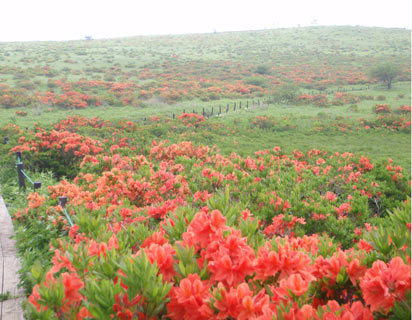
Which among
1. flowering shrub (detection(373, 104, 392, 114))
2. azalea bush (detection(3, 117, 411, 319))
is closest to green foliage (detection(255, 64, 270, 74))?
flowering shrub (detection(373, 104, 392, 114))

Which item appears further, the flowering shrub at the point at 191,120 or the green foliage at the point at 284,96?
the green foliage at the point at 284,96

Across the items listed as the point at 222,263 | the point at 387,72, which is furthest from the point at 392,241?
the point at 387,72

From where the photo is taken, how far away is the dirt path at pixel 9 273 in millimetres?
2650

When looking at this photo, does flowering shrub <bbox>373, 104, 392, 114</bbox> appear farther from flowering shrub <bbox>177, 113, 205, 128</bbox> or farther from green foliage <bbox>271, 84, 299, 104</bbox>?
flowering shrub <bbox>177, 113, 205, 128</bbox>

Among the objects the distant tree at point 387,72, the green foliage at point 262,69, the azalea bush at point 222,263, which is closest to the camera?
the azalea bush at point 222,263

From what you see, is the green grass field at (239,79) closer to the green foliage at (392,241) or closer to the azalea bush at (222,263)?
the azalea bush at (222,263)

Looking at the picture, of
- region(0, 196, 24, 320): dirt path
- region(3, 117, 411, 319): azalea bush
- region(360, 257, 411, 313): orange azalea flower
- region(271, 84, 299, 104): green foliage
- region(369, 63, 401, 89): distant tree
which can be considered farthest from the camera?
region(369, 63, 401, 89): distant tree

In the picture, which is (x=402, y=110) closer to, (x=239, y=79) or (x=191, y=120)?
(x=191, y=120)

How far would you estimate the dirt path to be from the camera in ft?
8.70

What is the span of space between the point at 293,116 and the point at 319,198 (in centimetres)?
1570

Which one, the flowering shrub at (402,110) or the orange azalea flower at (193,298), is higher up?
the orange azalea flower at (193,298)

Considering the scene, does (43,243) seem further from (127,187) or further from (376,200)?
(376,200)

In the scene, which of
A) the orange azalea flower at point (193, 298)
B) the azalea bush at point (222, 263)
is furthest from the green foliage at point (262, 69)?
the orange azalea flower at point (193, 298)

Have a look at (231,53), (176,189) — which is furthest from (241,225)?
(231,53)
